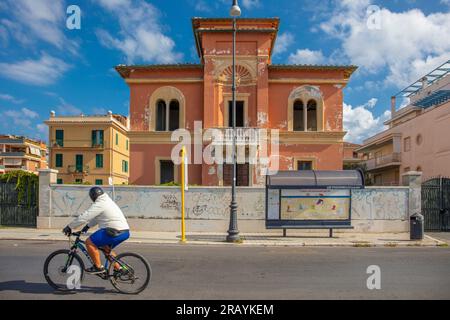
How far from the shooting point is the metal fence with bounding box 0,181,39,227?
17.2 metres

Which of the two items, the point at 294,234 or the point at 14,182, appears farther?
the point at 14,182

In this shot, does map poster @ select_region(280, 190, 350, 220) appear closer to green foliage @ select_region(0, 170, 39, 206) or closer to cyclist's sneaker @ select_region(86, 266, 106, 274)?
cyclist's sneaker @ select_region(86, 266, 106, 274)

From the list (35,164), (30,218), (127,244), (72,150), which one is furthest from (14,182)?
(35,164)

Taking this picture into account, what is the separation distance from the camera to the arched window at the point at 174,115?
2605 cm

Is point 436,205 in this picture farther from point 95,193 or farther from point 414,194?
point 95,193

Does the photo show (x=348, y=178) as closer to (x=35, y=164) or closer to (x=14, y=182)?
(x=14, y=182)

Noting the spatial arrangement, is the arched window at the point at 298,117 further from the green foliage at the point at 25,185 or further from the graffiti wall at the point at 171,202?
the green foliage at the point at 25,185

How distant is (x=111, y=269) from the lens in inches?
250

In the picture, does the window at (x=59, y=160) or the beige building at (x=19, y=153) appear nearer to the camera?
the window at (x=59, y=160)

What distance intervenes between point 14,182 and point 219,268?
13071 mm

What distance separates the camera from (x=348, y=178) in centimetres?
1524

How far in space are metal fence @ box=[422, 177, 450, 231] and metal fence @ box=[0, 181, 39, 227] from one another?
17.5m

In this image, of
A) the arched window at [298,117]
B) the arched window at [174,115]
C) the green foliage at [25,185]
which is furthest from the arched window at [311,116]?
the green foliage at [25,185]

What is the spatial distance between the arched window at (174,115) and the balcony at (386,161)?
25868mm
